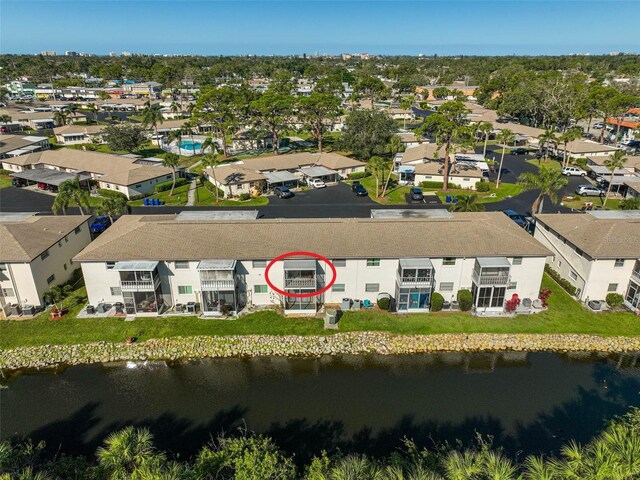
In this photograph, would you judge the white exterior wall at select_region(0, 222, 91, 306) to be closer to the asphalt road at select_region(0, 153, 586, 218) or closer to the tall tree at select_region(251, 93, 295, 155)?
the asphalt road at select_region(0, 153, 586, 218)

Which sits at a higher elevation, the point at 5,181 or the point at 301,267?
the point at 301,267

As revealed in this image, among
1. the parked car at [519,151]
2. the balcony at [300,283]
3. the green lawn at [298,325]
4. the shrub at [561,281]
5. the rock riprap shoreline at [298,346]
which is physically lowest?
the rock riprap shoreline at [298,346]

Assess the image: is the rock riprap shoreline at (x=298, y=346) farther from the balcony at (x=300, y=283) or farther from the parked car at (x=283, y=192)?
the parked car at (x=283, y=192)

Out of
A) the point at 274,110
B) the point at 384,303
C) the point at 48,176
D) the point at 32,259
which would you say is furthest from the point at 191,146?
the point at 384,303

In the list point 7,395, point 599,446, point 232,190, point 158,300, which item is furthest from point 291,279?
point 232,190

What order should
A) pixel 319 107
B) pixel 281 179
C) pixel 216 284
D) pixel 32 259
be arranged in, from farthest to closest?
pixel 319 107 → pixel 281 179 → pixel 32 259 → pixel 216 284

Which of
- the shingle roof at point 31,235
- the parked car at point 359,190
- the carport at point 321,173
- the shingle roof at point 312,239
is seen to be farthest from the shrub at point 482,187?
the shingle roof at point 31,235

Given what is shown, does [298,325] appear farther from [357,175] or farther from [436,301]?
[357,175]

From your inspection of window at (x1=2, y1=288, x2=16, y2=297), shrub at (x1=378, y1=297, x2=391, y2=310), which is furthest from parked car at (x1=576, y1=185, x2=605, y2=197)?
window at (x1=2, y1=288, x2=16, y2=297)
